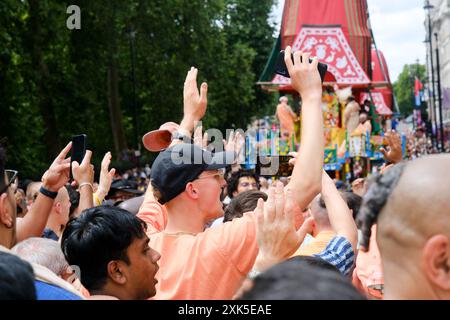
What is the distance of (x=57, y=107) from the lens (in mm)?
24312

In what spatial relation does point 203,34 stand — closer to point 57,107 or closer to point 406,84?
point 57,107

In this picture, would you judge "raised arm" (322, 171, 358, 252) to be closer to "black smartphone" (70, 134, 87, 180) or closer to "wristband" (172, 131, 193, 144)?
"wristband" (172, 131, 193, 144)

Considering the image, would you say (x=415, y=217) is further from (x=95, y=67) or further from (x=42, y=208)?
(x=95, y=67)

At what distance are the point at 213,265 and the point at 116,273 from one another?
0.35 m

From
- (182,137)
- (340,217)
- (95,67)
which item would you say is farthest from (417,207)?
(95,67)

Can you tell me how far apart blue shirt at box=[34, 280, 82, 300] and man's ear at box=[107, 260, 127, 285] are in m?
0.51

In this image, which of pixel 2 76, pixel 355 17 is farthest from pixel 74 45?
pixel 355 17

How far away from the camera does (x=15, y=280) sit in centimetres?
197

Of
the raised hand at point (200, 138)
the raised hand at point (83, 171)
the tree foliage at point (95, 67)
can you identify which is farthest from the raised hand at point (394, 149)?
the tree foliage at point (95, 67)

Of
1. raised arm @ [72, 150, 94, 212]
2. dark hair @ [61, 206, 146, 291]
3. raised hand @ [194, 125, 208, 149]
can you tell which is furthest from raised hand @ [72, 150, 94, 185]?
dark hair @ [61, 206, 146, 291]

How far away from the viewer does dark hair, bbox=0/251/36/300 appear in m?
1.94

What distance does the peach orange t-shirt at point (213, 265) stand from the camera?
2.92 metres

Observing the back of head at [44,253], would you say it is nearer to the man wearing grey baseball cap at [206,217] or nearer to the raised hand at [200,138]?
the man wearing grey baseball cap at [206,217]

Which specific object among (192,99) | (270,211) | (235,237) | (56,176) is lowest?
(235,237)
